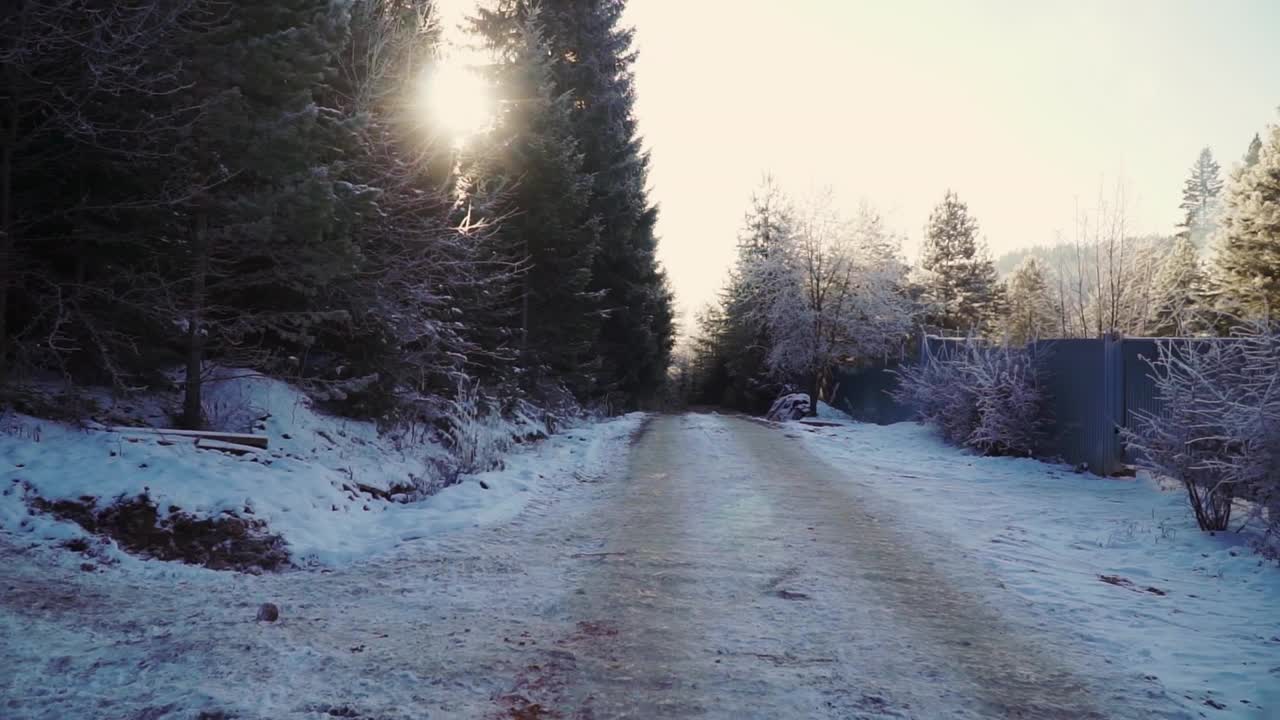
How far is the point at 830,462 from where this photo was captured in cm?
1285

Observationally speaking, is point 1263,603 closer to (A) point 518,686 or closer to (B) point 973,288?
(A) point 518,686

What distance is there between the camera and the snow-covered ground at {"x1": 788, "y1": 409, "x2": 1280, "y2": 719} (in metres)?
4.21

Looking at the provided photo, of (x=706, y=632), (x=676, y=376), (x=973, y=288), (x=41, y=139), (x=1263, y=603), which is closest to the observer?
(x=706, y=632)

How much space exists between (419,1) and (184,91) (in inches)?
230

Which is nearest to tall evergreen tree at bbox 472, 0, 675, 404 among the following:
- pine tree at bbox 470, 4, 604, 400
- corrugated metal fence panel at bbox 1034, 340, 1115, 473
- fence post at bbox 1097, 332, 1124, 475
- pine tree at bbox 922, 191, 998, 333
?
pine tree at bbox 470, 4, 604, 400

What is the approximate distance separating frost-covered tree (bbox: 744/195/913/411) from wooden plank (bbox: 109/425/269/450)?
79.8 feet

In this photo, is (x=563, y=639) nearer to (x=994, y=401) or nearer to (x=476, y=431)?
(x=476, y=431)

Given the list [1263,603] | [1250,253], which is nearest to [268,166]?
[1263,603]

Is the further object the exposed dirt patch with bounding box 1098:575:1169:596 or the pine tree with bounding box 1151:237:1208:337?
the pine tree with bounding box 1151:237:1208:337

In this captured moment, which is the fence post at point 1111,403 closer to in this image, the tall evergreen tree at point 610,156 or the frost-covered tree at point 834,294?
the tall evergreen tree at point 610,156

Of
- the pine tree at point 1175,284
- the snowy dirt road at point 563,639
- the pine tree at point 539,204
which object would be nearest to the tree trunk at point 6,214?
the snowy dirt road at point 563,639

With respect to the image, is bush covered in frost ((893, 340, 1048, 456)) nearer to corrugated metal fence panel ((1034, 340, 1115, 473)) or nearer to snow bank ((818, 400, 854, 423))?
corrugated metal fence panel ((1034, 340, 1115, 473))

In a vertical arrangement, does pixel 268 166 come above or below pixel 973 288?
below

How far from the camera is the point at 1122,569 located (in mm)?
6340
